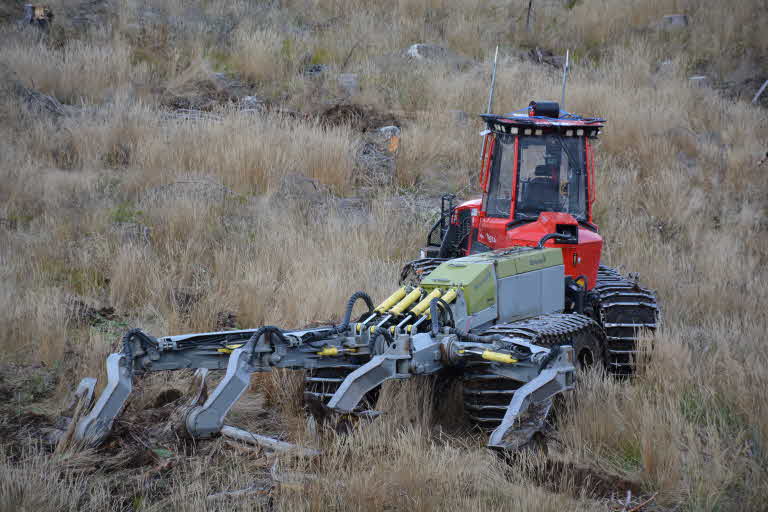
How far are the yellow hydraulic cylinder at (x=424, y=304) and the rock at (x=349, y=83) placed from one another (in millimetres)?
10967

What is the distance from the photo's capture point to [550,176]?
7.68m

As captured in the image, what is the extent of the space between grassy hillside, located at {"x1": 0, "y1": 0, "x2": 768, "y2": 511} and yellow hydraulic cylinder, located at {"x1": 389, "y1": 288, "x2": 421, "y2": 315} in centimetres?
77

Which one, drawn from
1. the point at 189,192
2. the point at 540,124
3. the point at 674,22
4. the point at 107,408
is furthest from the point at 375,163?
the point at 674,22

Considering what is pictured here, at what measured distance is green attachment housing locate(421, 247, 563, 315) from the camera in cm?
614

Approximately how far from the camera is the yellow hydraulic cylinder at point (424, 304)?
5875 millimetres

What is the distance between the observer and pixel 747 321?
28.0 feet

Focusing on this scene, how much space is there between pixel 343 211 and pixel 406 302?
6.17 metres

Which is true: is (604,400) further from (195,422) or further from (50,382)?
(50,382)

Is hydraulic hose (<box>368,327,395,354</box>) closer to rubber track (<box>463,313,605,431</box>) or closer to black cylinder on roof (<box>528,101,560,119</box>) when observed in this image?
rubber track (<box>463,313,605,431</box>)

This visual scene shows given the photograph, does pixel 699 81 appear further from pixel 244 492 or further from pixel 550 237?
pixel 244 492

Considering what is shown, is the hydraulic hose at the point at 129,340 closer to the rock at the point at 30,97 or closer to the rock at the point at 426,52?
the rock at the point at 30,97

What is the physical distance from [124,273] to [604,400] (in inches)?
215

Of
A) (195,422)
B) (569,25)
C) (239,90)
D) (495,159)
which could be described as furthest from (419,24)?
(195,422)


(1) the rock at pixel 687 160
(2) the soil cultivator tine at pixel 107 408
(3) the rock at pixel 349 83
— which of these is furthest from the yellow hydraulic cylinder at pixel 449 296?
(3) the rock at pixel 349 83
